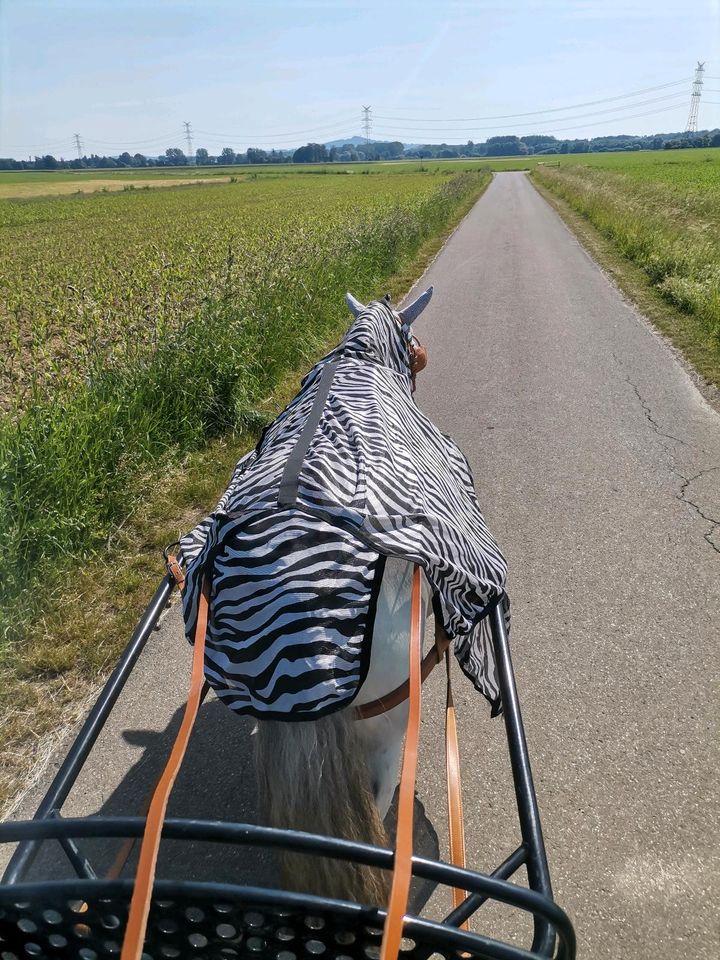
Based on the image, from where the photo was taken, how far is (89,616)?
310 centimetres

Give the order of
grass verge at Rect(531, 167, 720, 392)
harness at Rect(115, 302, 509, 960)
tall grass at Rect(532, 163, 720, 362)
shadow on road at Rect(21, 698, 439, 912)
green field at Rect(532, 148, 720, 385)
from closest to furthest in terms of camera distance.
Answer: harness at Rect(115, 302, 509, 960), shadow on road at Rect(21, 698, 439, 912), grass verge at Rect(531, 167, 720, 392), green field at Rect(532, 148, 720, 385), tall grass at Rect(532, 163, 720, 362)

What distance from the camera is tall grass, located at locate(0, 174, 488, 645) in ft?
11.1

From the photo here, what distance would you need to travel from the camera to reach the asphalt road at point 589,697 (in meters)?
2.07

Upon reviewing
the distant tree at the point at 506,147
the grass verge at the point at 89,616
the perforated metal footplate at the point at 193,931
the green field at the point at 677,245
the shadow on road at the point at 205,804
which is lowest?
the shadow on road at the point at 205,804

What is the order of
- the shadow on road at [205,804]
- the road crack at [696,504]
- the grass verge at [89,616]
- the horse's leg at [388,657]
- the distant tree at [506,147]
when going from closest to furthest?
the horse's leg at [388,657] < the shadow on road at [205,804] < the grass verge at [89,616] < the road crack at [696,504] < the distant tree at [506,147]

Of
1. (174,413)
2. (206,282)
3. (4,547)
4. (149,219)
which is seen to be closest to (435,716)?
(4,547)

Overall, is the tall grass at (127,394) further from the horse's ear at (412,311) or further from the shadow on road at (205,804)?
the horse's ear at (412,311)

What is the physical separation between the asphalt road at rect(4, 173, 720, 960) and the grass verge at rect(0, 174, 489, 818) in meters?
0.19

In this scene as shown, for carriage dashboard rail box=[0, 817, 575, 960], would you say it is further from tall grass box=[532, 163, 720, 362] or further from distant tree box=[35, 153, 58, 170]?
distant tree box=[35, 153, 58, 170]

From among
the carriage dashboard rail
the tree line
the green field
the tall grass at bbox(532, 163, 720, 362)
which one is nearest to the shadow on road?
the carriage dashboard rail

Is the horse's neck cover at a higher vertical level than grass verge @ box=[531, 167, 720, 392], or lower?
higher

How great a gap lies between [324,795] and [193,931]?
41 cm

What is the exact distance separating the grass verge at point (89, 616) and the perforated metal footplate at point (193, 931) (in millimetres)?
1419

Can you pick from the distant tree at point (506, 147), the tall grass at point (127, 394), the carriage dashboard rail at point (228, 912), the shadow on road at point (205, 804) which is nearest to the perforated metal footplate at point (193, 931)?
the carriage dashboard rail at point (228, 912)
